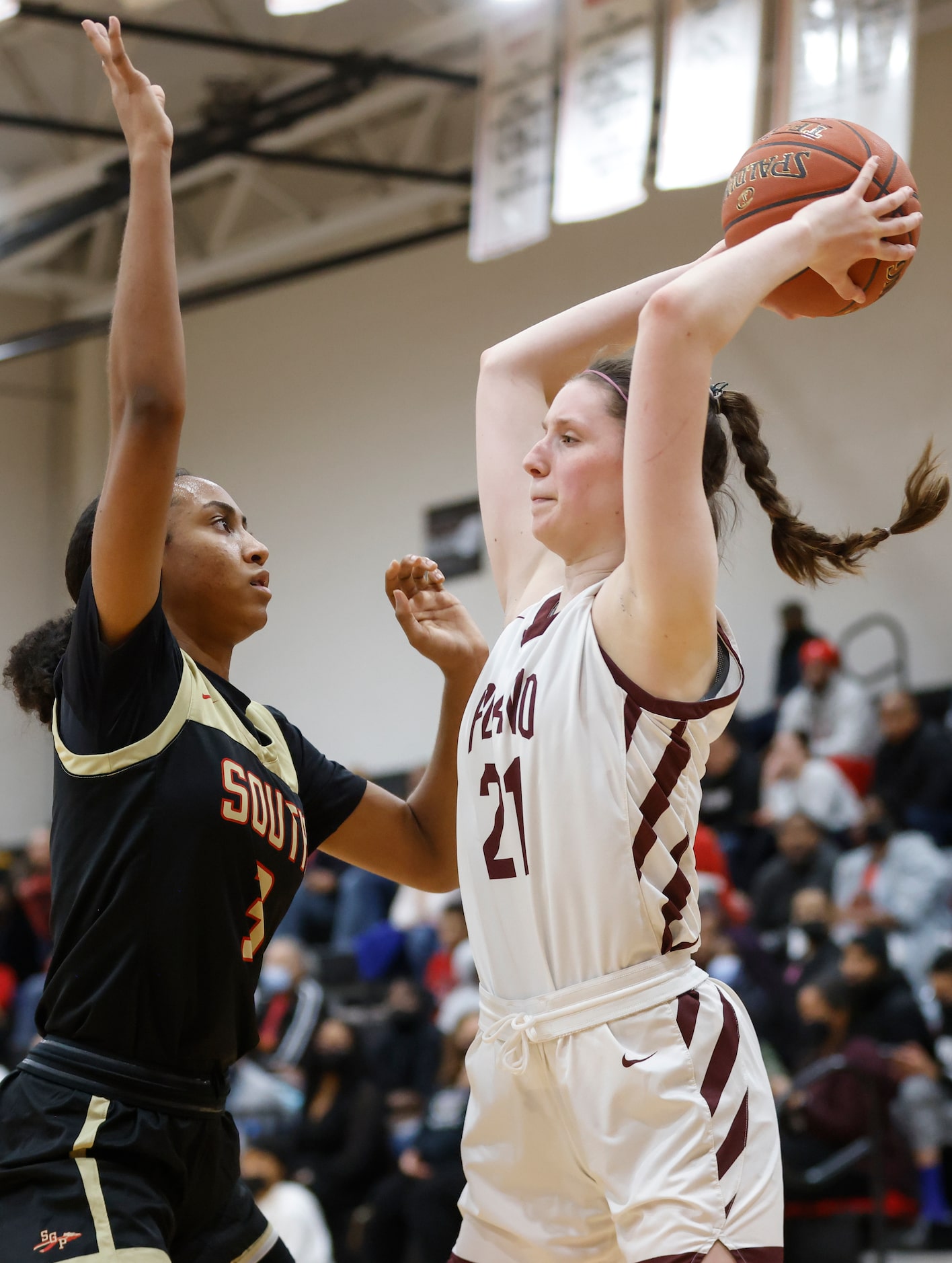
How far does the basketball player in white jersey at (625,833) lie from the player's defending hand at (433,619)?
51 centimetres

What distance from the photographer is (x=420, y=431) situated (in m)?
13.9

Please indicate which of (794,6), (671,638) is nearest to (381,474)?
(794,6)

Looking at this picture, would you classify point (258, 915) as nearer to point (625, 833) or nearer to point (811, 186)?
point (625, 833)

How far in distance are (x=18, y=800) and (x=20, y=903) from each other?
3.25m

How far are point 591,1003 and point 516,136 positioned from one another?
7.85m

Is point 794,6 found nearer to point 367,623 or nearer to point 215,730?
point 215,730

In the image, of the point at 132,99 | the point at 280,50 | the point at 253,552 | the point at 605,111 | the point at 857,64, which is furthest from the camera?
the point at 280,50

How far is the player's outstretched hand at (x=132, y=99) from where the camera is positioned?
2.42 m

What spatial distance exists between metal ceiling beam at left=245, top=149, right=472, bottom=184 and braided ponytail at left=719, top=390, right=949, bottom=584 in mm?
10446

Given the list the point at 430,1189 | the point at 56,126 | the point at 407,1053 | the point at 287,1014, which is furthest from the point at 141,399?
the point at 56,126

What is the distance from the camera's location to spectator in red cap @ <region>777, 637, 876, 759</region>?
10133mm

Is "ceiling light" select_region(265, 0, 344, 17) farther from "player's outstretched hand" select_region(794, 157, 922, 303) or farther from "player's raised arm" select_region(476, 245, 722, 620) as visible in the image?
"player's outstretched hand" select_region(794, 157, 922, 303)

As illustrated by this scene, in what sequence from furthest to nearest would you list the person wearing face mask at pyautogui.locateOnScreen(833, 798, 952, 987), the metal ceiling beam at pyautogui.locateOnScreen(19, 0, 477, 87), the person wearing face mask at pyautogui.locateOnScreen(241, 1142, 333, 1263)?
the metal ceiling beam at pyautogui.locateOnScreen(19, 0, 477, 87)
the person wearing face mask at pyautogui.locateOnScreen(833, 798, 952, 987)
the person wearing face mask at pyautogui.locateOnScreen(241, 1142, 333, 1263)

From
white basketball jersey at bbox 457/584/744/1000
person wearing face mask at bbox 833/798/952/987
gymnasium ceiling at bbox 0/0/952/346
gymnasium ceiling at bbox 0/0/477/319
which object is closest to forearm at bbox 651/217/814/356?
white basketball jersey at bbox 457/584/744/1000
